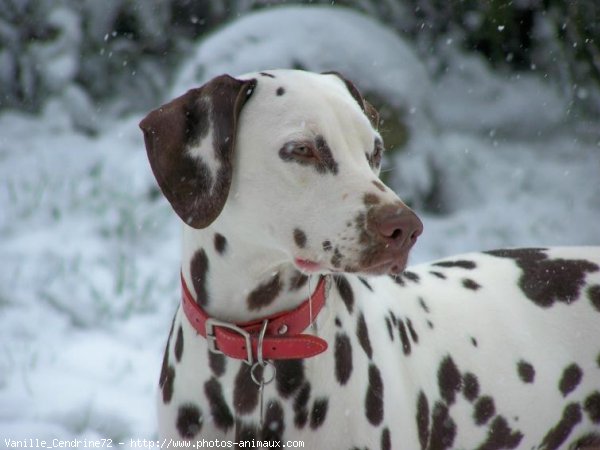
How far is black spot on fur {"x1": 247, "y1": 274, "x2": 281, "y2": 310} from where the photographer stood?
6.83ft

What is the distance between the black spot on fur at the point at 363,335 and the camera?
2.18 metres

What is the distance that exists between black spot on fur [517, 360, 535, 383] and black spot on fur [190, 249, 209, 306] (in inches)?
42.4

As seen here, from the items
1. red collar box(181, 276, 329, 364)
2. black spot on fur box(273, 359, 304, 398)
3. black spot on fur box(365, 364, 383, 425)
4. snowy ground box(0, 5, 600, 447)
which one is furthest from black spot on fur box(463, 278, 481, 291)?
snowy ground box(0, 5, 600, 447)

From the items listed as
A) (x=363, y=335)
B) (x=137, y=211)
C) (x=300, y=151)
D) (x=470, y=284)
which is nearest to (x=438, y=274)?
(x=470, y=284)

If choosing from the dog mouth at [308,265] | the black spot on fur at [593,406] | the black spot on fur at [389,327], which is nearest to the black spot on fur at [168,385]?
the dog mouth at [308,265]

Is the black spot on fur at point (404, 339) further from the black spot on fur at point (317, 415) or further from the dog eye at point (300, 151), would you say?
the dog eye at point (300, 151)

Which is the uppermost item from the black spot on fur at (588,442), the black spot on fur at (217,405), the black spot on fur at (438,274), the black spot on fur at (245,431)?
the black spot on fur at (438,274)

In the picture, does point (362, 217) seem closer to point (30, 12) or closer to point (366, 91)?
point (366, 91)

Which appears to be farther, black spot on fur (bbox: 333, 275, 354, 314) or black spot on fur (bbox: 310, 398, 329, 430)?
black spot on fur (bbox: 333, 275, 354, 314)

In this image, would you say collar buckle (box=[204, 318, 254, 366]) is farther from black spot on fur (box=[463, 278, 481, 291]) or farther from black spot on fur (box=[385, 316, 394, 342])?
black spot on fur (box=[463, 278, 481, 291])

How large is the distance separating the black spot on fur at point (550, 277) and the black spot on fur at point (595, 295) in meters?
0.04

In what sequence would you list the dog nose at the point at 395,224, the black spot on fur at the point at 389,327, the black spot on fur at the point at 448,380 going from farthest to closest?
1. the black spot on fur at the point at 448,380
2. the black spot on fur at the point at 389,327
3. the dog nose at the point at 395,224

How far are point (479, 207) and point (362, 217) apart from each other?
426 cm

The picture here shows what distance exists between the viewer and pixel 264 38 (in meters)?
5.73
